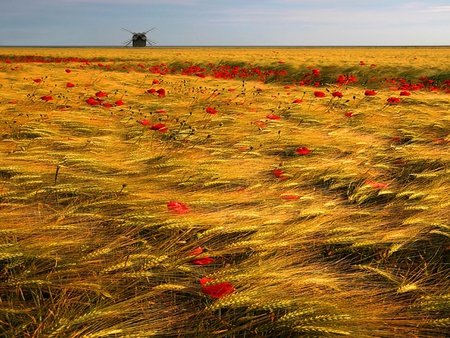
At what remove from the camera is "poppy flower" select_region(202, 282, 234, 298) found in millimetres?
1112

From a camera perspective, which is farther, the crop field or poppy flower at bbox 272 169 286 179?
poppy flower at bbox 272 169 286 179

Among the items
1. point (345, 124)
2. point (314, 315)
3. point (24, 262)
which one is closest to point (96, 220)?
point (24, 262)

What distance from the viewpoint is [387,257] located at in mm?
1496

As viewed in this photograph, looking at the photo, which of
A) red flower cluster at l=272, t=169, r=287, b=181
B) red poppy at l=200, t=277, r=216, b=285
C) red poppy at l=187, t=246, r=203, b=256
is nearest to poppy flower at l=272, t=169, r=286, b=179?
red flower cluster at l=272, t=169, r=287, b=181

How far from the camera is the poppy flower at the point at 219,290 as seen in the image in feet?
3.65

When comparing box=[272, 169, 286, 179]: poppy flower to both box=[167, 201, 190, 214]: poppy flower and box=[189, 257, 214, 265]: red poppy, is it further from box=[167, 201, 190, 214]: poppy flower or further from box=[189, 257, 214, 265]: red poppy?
box=[189, 257, 214, 265]: red poppy

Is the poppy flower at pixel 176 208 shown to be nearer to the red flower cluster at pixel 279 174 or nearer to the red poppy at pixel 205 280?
the red poppy at pixel 205 280

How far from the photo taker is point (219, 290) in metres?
1.12

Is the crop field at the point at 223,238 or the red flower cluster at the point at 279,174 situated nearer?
the crop field at the point at 223,238

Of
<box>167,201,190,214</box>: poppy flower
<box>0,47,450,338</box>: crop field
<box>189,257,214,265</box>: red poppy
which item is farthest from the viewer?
<box>167,201,190,214</box>: poppy flower

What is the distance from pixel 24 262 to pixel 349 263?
1225mm

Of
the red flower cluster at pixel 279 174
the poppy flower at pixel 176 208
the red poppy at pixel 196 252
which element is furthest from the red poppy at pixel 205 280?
the red flower cluster at pixel 279 174

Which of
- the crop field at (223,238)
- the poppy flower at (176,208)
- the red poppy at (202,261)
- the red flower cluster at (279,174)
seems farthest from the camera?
the red flower cluster at (279,174)

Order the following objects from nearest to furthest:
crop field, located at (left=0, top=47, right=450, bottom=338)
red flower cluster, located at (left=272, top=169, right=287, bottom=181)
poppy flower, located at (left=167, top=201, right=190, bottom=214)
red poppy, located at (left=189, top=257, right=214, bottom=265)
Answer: crop field, located at (left=0, top=47, right=450, bottom=338) < red poppy, located at (left=189, top=257, right=214, bottom=265) < poppy flower, located at (left=167, top=201, right=190, bottom=214) < red flower cluster, located at (left=272, top=169, right=287, bottom=181)
